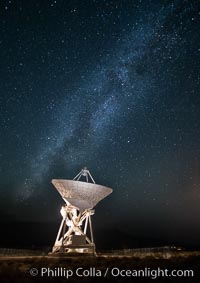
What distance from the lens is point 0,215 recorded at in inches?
3974

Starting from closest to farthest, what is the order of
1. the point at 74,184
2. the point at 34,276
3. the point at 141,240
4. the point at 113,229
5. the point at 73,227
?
the point at 34,276 → the point at 74,184 → the point at 73,227 → the point at 141,240 → the point at 113,229

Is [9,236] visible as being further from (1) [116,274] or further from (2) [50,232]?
(1) [116,274]

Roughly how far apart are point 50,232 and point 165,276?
319ft

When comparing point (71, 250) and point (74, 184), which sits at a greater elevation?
point (74, 184)

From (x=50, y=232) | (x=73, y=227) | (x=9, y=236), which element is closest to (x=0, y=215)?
(x=9, y=236)

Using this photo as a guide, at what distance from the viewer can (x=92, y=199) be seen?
26.8 metres

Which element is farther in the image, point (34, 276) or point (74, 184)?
point (74, 184)

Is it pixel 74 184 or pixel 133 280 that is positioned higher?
pixel 74 184

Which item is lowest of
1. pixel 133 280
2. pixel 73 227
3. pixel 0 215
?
pixel 133 280

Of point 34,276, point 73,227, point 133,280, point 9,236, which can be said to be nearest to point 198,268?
point 133,280

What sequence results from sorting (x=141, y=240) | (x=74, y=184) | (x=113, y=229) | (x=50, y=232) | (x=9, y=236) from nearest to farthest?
1. (x=74, y=184)
2. (x=9, y=236)
3. (x=50, y=232)
4. (x=141, y=240)
5. (x=113, y=229)

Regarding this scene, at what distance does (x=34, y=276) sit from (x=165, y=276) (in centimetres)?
462

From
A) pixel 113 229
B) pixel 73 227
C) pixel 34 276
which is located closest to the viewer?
pixel 34 276

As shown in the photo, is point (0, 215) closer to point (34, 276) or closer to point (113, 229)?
point (113, 229)
